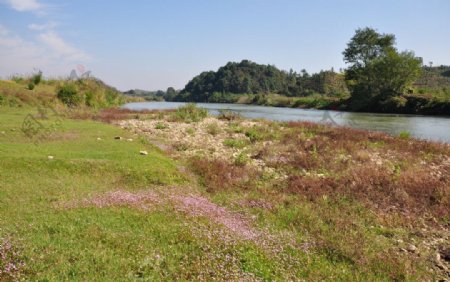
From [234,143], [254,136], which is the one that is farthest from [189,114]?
[234,143]

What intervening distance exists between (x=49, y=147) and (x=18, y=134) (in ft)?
11.8

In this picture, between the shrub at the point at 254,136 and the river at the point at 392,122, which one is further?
the river at the point at 392,122

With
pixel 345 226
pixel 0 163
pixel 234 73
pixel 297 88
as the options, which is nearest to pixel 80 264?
pixel 345 226

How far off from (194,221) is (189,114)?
28471 millimetres

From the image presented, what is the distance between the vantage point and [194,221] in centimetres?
883

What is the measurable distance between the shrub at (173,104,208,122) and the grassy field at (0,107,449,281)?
18.1 m

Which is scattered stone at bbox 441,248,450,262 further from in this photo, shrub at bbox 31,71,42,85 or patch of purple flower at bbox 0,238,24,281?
shrub at bbox 31,71,42,85

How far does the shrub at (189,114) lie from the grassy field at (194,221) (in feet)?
59.3

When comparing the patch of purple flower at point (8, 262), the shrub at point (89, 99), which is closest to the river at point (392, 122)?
the shrub at point (89, 99)

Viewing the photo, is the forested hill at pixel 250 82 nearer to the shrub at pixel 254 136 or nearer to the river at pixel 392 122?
the river at pixel 392 122

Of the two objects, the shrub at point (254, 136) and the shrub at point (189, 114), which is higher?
the shrub at point (189, 114)

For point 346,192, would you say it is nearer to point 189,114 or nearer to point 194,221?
point 194,221

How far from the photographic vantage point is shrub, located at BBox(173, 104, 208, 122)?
3475cm

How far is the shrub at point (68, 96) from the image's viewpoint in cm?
3759
